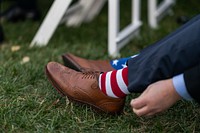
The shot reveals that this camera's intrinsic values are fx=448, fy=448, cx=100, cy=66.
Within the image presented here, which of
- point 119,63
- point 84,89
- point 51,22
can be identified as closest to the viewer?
point 84,89

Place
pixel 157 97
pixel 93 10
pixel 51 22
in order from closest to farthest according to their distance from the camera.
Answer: pixel 157 97, pixel 51 22, pixel 93 10

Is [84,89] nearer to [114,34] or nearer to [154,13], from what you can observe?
[114,34]

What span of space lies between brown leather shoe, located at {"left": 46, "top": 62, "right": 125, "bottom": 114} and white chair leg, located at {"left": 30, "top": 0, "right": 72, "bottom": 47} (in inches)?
35.0

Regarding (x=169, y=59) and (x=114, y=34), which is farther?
(x=114, y=34)

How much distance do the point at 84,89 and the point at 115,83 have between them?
157 millimetres

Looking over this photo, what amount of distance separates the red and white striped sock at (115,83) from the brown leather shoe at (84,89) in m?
0.02

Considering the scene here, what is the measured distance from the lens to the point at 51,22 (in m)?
2.71

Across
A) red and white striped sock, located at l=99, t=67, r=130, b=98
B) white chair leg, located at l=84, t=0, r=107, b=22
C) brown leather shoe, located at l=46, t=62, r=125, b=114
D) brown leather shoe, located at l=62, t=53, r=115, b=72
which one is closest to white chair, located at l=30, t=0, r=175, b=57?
white chair leg, located at l=84, t=0, r=107, b=22

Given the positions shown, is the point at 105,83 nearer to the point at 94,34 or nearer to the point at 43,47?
the point at 43,47

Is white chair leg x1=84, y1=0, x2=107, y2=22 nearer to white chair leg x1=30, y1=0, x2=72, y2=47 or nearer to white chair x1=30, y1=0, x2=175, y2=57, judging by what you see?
white chair x1=30, y1=0, x2=175, y2=57

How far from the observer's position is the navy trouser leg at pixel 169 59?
136cm

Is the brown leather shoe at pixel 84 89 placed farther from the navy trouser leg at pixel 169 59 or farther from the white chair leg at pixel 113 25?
the white chair leg at pixel 113 25

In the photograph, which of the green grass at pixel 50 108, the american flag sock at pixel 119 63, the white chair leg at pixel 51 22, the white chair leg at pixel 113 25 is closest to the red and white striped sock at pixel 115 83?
the green grass at pixel 50 108

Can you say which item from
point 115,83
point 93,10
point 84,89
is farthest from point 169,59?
point 93,10
